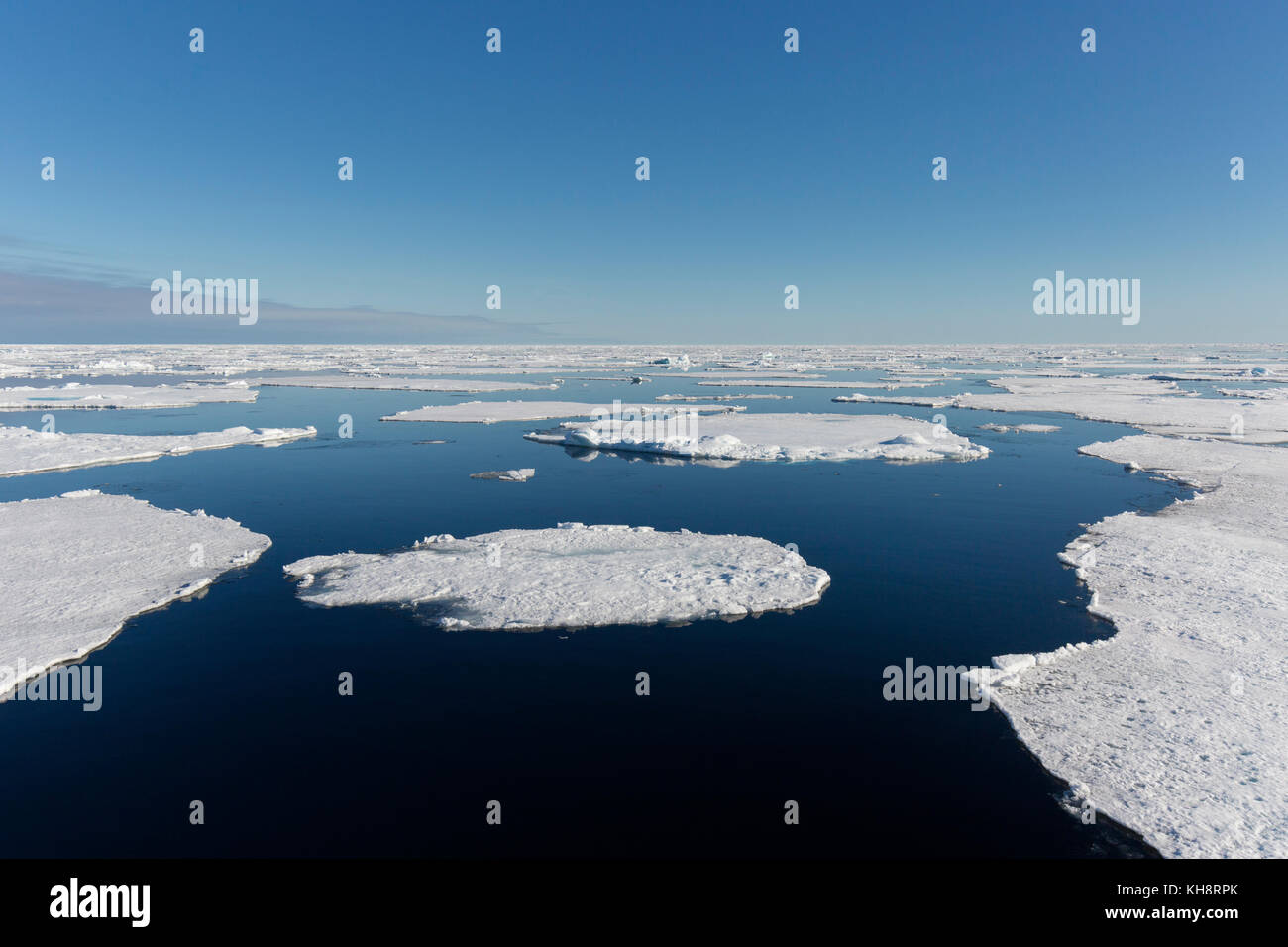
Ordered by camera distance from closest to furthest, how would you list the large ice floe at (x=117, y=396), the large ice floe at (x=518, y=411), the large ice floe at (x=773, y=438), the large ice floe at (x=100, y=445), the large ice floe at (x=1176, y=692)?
the large ice floe at (x=1176, y=692), the large ice floe at (x=100, y=445), the large ice floe at (x=773, y=438), the large ice floe at (x=518, y=411), the large ice floe at (x=117, y=396)

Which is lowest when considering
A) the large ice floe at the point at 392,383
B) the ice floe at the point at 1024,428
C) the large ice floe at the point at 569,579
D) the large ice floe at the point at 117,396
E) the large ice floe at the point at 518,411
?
the large ice floe at the point at 569,579

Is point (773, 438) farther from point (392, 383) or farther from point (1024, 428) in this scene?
point (392, 383)

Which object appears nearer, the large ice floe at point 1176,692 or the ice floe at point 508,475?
the large ice floe at point 1176,692

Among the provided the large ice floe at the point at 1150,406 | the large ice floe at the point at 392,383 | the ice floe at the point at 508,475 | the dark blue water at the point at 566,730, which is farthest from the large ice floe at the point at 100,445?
the large ice floe at the point at 1150,406

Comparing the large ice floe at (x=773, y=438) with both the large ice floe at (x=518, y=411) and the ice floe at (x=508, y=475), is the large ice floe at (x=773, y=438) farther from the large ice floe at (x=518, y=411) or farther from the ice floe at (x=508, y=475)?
the ice floe at (x=508, y=475)

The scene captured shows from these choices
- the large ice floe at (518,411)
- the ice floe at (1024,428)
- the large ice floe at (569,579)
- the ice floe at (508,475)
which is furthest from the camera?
the large ice floe at (518,411)

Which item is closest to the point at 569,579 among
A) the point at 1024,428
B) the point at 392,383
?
the point at 1024,428
